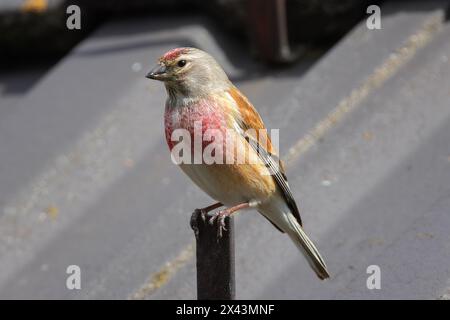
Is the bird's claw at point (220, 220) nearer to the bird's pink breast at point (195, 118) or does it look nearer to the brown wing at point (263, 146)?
the bird's pink breast at point (195, 118)

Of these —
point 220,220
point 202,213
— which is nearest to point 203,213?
point 202,213

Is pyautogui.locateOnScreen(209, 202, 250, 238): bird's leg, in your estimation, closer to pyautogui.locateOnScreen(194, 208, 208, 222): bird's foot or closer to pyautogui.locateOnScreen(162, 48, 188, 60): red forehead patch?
pyautogui.locateOnScreen(194, 208, 208, 222): bird's foot

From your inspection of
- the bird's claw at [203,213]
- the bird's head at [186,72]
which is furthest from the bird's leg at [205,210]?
the bird's head at [186,72]

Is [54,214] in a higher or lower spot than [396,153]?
lower

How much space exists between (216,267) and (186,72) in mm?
961

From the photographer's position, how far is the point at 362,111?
16.4 feet

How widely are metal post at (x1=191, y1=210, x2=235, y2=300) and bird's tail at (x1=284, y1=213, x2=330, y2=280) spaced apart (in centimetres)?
58

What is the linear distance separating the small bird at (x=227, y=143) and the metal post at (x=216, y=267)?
1.25 ft

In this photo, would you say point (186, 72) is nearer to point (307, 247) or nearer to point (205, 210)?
point (205, 210)

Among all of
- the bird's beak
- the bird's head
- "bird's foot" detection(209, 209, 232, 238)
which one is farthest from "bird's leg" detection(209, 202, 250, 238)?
the bird's beak
